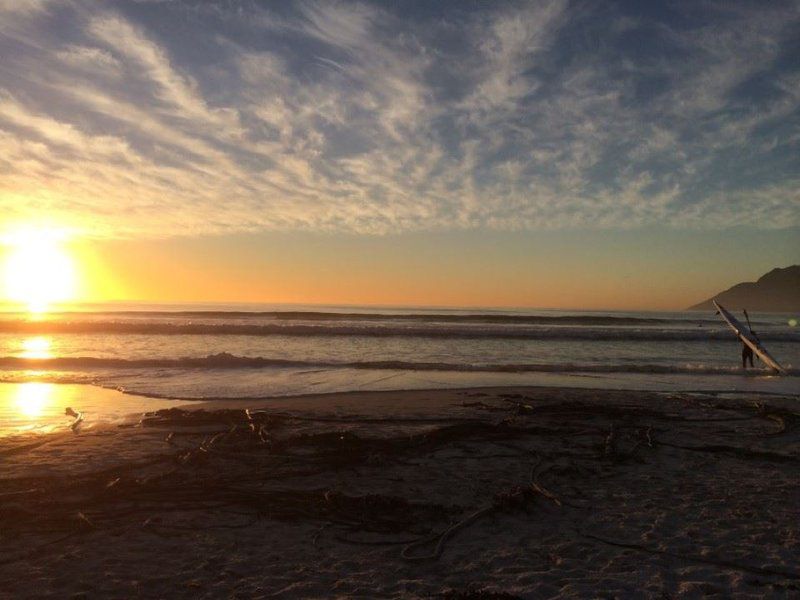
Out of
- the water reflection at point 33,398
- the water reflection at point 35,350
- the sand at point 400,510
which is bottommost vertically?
the sand at point 400,510

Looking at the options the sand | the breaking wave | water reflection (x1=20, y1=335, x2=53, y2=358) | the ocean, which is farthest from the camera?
water reflection (x1=20, y1=335, x2=53, y2=358)

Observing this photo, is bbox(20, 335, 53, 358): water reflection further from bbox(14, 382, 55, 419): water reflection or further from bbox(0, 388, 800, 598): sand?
bbox(0, 388, 800, 598): sand

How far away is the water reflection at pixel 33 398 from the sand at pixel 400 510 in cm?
286

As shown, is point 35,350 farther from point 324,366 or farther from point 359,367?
point 359,367

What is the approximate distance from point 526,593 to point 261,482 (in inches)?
140

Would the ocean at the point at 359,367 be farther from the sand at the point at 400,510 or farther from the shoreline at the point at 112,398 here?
the sand at the point at 400,510

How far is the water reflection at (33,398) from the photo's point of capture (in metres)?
11.3

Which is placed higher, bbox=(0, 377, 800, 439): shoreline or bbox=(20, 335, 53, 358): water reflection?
bbox=(20, 335, 53, 358): water reflection

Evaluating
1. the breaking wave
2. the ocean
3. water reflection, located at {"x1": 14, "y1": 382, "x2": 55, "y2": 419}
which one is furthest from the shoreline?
the breaking wave

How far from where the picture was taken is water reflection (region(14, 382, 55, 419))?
11.3 m

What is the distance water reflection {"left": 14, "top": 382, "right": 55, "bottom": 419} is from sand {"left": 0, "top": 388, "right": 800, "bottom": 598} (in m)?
2.86

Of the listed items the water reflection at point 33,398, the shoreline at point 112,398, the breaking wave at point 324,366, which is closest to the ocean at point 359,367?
the breaking wave at point 324,366

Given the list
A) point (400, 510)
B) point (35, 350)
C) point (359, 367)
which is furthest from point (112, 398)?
point (35, 350)

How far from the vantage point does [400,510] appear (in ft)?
18.4
